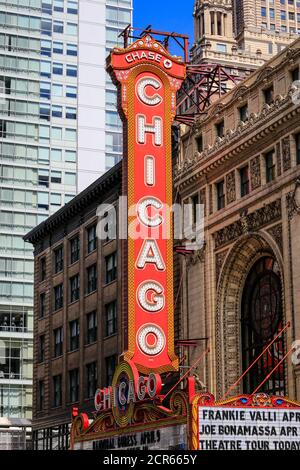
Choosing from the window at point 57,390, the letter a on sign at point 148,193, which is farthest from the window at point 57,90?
the letter a on sign at point 148,193

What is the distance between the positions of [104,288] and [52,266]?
1088 cm

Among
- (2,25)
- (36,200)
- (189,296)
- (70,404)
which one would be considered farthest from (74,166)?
(189,296)

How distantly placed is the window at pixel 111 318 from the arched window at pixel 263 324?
557 inches

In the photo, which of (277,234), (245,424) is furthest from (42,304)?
(245,424)

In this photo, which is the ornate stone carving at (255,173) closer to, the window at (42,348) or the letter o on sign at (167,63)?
the letter o on sign at (167,63)

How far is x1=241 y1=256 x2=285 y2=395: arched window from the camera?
43250 millimetres

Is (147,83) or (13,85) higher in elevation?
(13,85)

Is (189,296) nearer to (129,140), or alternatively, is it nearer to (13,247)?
(129,140)

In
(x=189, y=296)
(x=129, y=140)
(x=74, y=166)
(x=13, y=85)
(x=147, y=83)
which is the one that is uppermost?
(x=13, y=85)

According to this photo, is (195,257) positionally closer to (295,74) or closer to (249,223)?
(249,223)

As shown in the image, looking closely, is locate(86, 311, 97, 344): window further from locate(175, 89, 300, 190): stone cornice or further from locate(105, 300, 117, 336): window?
locate(175, 89, 300, 190): stone cornice

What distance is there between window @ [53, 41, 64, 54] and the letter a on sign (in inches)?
2509

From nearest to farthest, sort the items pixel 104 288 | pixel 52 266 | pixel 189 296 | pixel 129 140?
pixel 129 140 → pixel 189 296 → pixel 104 288 → pixel 52 266

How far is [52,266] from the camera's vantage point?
70750 mm
